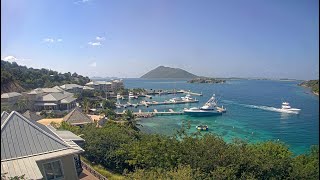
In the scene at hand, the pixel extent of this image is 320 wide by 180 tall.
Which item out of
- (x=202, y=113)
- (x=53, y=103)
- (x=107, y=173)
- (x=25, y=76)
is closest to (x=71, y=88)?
(x=53, y=103)

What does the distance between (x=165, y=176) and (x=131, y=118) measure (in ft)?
54.0

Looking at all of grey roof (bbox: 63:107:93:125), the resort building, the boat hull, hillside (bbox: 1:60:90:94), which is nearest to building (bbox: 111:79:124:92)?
hillside (bbox: 1:60:90:94)

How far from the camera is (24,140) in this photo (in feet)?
17.1

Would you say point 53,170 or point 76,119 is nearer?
point 53,170

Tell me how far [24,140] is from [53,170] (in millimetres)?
799

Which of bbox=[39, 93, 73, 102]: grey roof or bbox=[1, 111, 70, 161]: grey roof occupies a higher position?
bbox=[1, 111, 70, 161]: grey roof

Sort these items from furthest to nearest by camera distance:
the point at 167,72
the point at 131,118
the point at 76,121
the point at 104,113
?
the point at 167,72 → the point at 104,113 → the point at 131,118 → the point at 76,121

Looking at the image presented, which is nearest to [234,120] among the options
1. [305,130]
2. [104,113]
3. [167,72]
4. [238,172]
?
[305,130]

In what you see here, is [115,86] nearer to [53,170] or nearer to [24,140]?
[53,170]

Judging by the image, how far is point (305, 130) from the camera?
26062mm

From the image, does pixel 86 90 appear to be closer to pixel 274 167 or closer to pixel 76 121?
pixel 76 121

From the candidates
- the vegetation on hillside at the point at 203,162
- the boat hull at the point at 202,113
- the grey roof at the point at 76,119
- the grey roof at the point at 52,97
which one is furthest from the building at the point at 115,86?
the vegetation on hillside at the point at 203,162

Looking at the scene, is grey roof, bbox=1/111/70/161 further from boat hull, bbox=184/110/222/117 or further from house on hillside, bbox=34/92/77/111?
boat hull, bbox=184/110/222/117

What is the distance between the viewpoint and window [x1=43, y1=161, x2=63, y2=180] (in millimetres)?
5352
